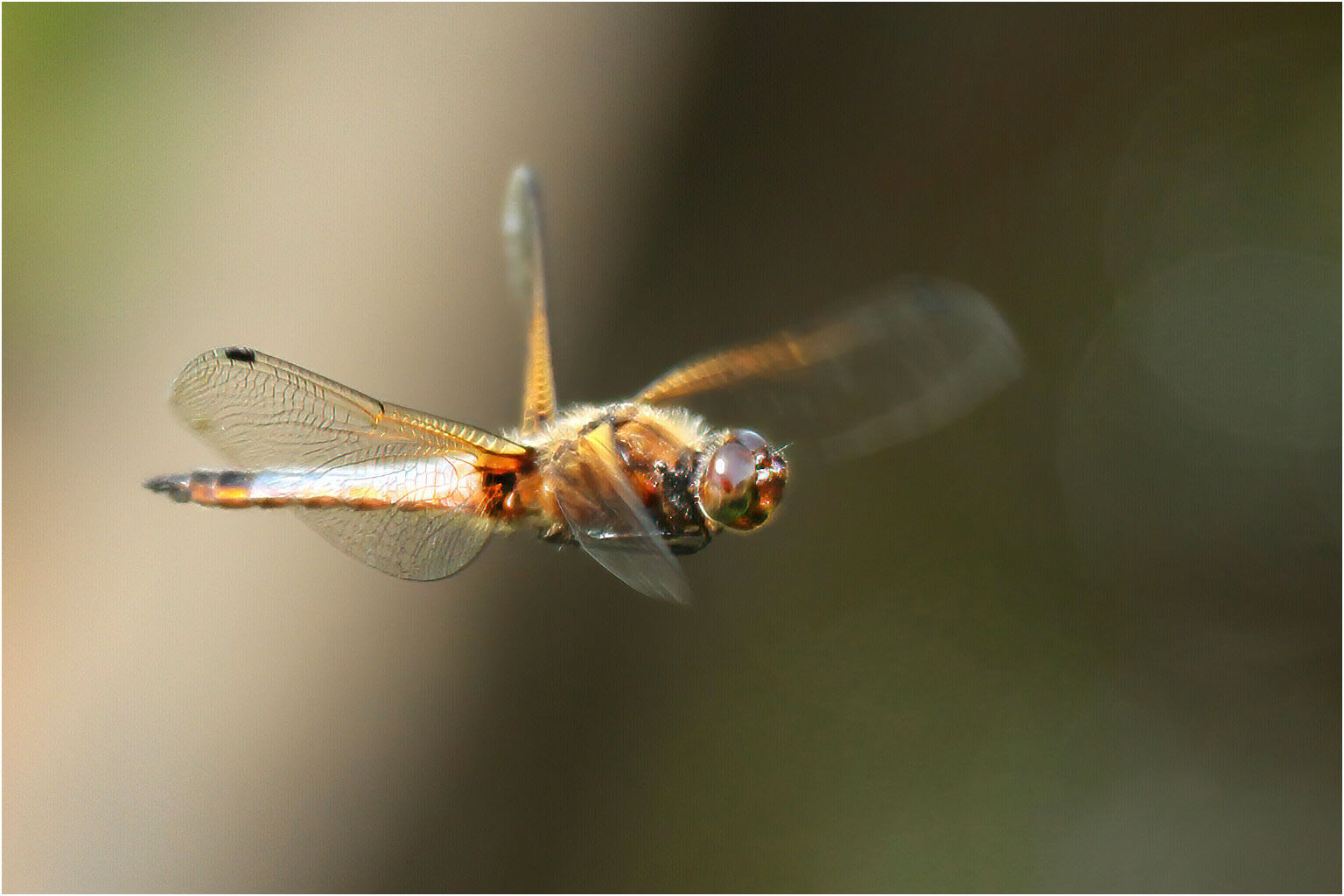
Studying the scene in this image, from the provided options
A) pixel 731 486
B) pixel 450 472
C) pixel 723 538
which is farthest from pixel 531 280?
pixel 723 538

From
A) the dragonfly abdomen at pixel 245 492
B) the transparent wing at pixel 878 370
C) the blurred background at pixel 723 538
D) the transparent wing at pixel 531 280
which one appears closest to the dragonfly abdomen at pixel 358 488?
the dragonfly abdomen at pixel 245 492

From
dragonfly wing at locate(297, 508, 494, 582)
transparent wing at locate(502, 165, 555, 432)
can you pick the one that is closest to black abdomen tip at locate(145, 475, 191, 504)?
dragonfly wing at locate(297, 508, 494, 582)

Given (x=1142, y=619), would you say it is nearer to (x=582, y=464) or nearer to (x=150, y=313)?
(x=582, y=464)

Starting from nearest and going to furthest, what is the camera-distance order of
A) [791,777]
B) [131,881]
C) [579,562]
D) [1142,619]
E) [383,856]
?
1. [131,881]
2. [383,856]
3. [579,562]
4. [791,777]
5. [1142,619]

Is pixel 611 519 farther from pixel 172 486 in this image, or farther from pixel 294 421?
pixel 172 486

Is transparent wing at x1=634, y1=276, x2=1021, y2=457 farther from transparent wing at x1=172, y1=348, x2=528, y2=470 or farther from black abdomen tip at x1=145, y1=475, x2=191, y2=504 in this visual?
black abdomen tip at x1=145, y1=475, x2=191, y2=504

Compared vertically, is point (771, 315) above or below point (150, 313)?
above

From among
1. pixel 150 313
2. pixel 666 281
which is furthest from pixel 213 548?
pixel 666 281
